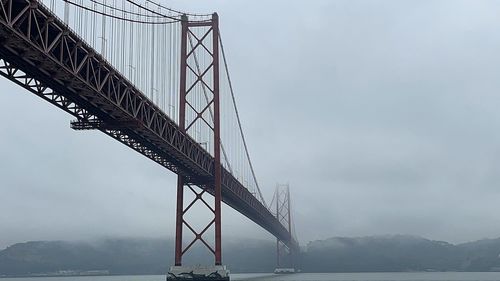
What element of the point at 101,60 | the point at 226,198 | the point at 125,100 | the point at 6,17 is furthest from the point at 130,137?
the point at 226,198

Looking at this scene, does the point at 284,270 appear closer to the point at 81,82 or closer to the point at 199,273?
the point at 199,273

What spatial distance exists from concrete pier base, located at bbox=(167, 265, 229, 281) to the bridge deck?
8.54 m

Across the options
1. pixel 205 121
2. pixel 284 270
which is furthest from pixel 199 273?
pixel 284 270

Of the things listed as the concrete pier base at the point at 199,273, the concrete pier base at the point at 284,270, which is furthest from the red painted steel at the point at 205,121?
the concrete pier base at the point at 284,270

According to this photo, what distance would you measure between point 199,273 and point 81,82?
27690 mm

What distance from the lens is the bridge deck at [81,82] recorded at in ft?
84.8

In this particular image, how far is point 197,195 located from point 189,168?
5.37 meters

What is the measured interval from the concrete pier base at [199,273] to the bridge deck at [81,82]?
854cm

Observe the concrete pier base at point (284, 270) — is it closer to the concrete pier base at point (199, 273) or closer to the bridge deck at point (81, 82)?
the concrete pier base at point (199, 273)

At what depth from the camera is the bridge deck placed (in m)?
25.8

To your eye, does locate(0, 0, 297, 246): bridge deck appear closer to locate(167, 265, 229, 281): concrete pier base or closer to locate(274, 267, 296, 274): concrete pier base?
locate(167, 265, 229, 281): concrete pier base

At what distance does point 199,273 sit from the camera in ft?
179

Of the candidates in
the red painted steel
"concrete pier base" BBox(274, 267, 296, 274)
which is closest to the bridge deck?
the red painted steel

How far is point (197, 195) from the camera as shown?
5853 centimetres
